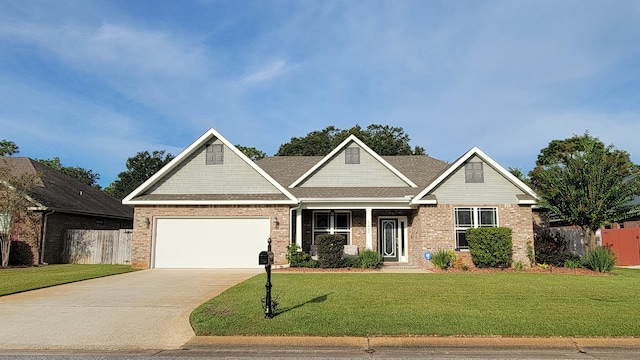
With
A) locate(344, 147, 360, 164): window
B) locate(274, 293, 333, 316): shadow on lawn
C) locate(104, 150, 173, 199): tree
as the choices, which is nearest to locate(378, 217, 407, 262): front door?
locate(344, 147, 360, 164): window

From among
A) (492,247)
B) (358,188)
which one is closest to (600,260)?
(492,247)

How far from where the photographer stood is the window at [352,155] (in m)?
20.2

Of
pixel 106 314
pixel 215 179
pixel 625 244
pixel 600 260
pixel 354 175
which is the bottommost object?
pixel 106 314

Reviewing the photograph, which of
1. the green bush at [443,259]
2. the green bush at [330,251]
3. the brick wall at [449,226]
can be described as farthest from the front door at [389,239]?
the green bush at [330,251]

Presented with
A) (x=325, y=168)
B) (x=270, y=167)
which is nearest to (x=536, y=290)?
(x=325, y=168)

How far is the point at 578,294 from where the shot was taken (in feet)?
32.3

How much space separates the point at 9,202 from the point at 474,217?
19.5 m

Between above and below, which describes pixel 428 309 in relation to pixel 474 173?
below

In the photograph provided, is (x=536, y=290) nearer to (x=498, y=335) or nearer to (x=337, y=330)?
(x=498, y=335)

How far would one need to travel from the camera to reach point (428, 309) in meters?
8.05

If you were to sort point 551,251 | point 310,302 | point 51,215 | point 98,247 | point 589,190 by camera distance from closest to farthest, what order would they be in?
1. point 310,302
2. point 589,190
3. point 551,251
4. point 51,215
5. point 98,247

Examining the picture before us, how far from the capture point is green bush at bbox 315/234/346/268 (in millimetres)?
16312

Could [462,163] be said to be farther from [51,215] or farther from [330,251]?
[51,215]

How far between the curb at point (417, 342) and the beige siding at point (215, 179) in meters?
11.9
